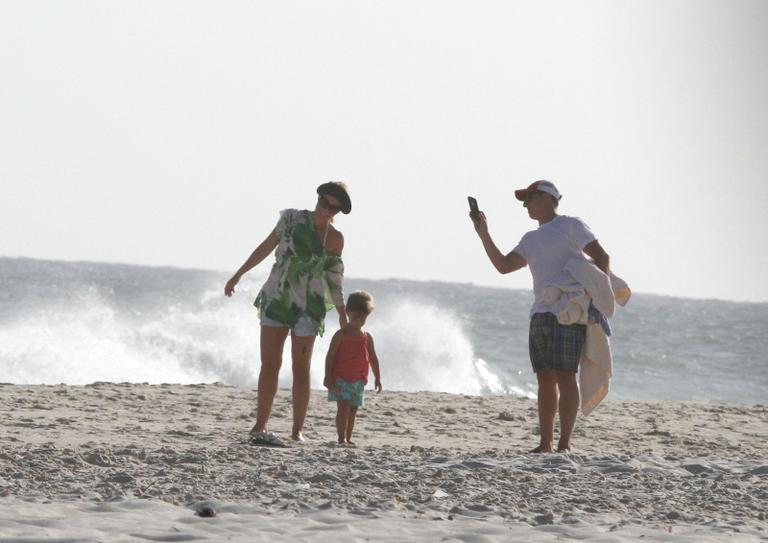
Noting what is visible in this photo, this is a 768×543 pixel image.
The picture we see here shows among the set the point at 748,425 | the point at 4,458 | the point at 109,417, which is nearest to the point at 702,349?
the point at 748,425

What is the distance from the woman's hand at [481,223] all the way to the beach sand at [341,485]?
123cm

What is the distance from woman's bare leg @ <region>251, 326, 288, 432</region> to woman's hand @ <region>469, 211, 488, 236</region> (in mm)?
1284

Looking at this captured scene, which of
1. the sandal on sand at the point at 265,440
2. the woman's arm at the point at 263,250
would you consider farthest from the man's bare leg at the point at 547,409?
the woman's arm at the point at 263,250

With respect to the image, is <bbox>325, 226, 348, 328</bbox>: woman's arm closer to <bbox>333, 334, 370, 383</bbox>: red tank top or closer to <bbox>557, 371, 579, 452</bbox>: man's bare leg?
<bbox>333, 334, 370, 383</bbox>: red tank top

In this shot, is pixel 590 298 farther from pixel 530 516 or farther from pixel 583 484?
pixel 530 516

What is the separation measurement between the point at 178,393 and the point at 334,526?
6.04 metres

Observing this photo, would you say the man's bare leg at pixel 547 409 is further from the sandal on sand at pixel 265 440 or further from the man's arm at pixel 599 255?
the sandal on sand at pixel 265 440

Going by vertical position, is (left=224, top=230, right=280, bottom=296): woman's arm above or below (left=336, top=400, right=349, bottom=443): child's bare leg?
above

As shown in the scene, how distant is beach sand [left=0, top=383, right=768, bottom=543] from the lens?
4.96 m

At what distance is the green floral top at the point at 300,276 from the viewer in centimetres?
752

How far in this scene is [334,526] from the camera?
4984mm

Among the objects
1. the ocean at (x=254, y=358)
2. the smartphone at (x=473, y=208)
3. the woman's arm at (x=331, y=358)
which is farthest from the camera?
the ocean at (x=254, y=358)

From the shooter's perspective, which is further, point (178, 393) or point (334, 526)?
point (178, 393)

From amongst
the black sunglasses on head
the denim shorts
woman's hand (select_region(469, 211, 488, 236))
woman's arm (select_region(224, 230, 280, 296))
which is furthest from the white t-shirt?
woman's arm (select_region(224, 230, 280, 296))
